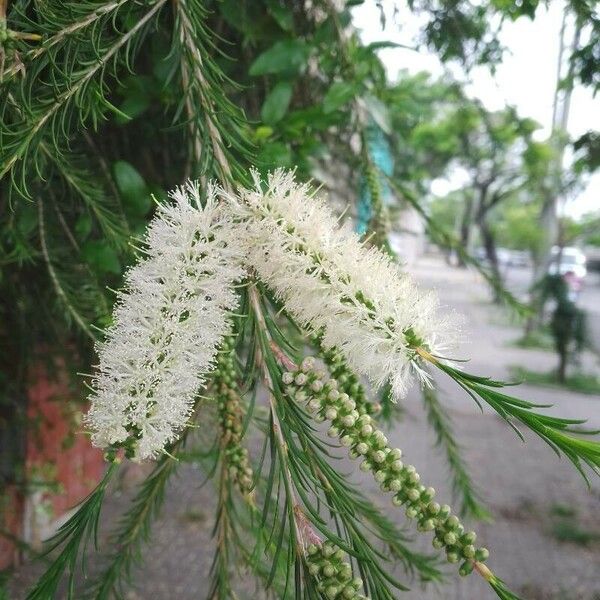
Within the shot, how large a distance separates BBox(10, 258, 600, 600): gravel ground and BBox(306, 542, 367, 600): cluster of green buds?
4.75ft

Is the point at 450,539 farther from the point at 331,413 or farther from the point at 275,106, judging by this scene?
the point at 275,106

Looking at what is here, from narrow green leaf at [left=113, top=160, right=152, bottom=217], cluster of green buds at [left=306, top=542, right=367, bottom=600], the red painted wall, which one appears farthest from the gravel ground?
cluster of green buds at [left=306, top=542, right=367, bottom=600]

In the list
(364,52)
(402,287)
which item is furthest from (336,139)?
(402,287)

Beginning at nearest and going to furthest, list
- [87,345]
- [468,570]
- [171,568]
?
[468,570] → [87,345] → [171,568]

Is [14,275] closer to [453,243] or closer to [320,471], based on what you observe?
[320,471]

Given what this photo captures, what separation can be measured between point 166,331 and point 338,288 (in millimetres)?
223

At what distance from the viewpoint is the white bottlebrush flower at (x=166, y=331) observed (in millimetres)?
739

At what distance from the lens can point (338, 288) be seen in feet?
2.55

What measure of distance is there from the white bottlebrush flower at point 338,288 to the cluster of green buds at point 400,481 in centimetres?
7

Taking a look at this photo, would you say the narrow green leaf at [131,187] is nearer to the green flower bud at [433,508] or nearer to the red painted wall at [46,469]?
the green flower bud at [433,508]

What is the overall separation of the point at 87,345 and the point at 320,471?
1.30 meters

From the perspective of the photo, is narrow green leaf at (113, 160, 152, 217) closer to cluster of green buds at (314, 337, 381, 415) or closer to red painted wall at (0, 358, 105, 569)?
cluster of green buds at (314, 337, 381, 415)

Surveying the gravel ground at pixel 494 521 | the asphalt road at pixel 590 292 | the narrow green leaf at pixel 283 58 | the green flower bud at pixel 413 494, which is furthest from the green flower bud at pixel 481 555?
the asphalt road at pixel 590 292

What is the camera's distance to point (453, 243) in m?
2.22
